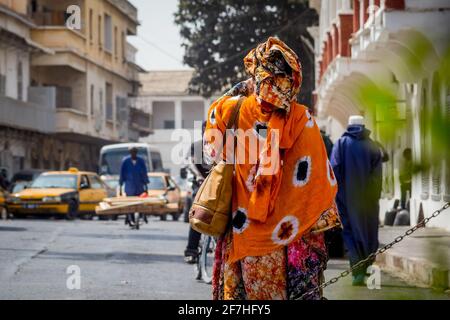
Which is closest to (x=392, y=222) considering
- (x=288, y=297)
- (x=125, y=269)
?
(x=125, y=269)

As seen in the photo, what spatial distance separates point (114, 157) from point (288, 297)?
41953mm

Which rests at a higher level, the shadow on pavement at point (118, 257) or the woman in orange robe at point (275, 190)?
the woman in orange robe at point (275, 190)

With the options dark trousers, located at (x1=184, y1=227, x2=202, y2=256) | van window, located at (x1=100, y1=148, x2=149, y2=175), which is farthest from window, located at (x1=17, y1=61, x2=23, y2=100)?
dark trousers, located at (x1=184, y1=227, x2=202, y2=256)

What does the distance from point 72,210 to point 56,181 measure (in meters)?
1.46

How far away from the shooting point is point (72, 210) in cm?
3275

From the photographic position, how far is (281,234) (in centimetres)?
485

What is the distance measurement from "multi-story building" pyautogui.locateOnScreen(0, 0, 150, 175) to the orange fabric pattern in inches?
1480

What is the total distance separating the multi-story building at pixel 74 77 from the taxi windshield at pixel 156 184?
7715 mm

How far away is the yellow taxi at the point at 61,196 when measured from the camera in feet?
103

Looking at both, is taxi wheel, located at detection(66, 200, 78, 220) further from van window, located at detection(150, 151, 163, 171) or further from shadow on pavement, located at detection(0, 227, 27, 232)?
van window, located at detection(150, 151, 163, 171)

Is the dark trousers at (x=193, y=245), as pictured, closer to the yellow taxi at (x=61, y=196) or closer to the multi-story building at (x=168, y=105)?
the yellow taxi at (x=61, y=196)

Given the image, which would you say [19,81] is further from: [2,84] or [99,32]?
[99,32]

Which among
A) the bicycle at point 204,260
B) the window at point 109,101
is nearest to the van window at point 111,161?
the window at point 109,101

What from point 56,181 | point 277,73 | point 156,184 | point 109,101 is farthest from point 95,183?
point 277,73
